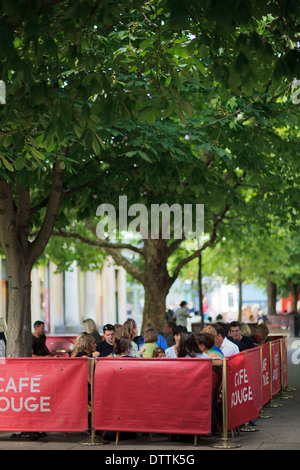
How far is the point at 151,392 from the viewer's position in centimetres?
1008

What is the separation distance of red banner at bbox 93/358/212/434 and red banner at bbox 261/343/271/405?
9.63 feet

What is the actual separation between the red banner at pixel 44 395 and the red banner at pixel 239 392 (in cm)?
187

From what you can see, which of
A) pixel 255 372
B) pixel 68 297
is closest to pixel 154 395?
pixel 255 372

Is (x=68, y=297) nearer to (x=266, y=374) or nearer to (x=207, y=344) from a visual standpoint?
(x=266, y=374)

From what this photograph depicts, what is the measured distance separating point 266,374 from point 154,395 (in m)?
3.74

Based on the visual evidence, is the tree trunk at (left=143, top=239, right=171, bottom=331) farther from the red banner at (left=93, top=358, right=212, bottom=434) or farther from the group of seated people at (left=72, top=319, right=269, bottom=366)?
the red banner at (left=93, top=358, right=212, bottom=434)

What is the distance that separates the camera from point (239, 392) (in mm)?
10688

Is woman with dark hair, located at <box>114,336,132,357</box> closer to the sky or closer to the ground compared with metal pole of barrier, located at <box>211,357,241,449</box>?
closer to the sky

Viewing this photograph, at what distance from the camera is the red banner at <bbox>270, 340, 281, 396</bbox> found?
14250mm

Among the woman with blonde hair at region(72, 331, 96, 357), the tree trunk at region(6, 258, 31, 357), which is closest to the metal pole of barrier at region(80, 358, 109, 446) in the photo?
the woman with blonde hair at region(72, 331, 96, 357)

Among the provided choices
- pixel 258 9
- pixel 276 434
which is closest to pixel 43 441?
pixel 276 434

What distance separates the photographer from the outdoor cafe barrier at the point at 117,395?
10000 mm

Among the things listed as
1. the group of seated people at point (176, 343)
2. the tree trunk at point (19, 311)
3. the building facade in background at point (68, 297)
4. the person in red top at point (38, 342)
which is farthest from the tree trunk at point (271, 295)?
the tree trunk at point (19, 311)
